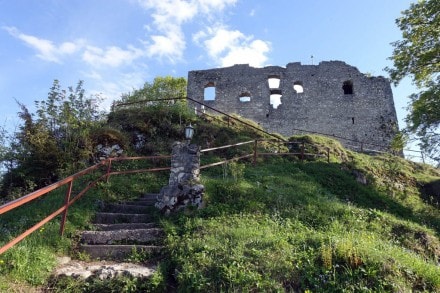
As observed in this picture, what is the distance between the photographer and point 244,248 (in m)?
5.61

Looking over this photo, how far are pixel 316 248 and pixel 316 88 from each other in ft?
66.7

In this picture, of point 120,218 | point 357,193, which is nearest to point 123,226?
point 120,218

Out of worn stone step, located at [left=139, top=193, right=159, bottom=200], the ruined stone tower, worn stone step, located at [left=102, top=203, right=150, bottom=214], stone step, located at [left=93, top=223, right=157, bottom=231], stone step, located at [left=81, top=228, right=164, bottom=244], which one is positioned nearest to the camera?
stone step, located at [left=81, top=228, right=164, bottom=244]

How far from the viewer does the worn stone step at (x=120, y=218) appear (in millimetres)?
7328

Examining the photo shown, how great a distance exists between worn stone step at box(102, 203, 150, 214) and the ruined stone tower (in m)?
16.9

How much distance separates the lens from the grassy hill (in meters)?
4.83

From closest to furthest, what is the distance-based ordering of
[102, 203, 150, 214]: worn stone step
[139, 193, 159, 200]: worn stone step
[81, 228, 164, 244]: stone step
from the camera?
[81, 228, 164, 244]: stone step
[102, 203, 150, 214]: worn stone step
[139, 193, 159, 200]: worn stone step

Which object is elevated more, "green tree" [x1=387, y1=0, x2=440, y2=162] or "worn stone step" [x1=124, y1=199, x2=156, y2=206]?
"green tree" [x1=387, y1=0, x2=440, y2=162]

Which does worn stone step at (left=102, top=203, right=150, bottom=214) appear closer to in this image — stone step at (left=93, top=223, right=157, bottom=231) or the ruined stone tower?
stone step at (left=93, top=223, right=157, bottom=231)

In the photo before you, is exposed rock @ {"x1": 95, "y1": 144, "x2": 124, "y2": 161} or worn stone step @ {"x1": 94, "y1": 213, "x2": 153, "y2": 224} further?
exposed rock @ {"x1": 95, "y1": 144, "x2": 124, "y2": 161}

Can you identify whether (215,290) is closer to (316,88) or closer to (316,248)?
(316,248)

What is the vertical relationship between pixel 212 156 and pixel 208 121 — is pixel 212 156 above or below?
below

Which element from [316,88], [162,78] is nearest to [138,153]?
[316,88]

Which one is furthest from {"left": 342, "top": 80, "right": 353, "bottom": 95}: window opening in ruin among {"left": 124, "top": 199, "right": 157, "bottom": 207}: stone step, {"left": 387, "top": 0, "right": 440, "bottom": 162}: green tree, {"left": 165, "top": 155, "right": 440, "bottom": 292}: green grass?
{"left": 124, "top": 199, "right": 157, "bottom": 207}: stone step
